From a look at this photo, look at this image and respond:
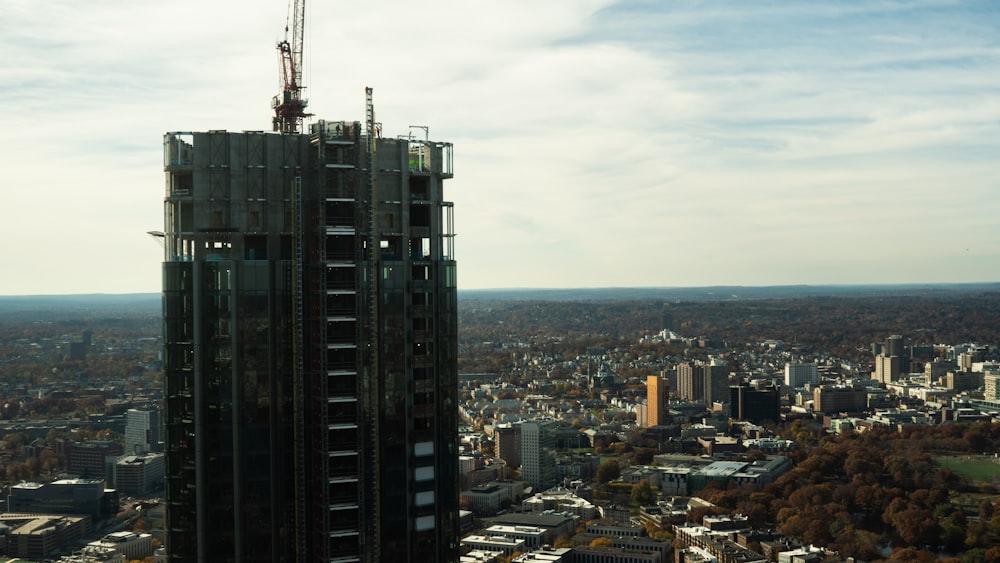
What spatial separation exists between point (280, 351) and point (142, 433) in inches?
6719

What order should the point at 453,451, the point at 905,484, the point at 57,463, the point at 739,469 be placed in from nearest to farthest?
the point at 453,451, the point at 905,484, the point at 739,469, the point at 57,463

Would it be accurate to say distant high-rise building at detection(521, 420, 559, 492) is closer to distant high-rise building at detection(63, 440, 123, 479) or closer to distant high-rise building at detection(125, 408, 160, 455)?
→ distant high-rise building at detection(125, 408, 160, 455)

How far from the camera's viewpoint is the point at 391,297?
34250 mm

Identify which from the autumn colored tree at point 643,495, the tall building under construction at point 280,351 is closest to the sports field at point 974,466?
the autumn colored tree at point 643,495

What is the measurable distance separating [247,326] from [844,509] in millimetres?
116376

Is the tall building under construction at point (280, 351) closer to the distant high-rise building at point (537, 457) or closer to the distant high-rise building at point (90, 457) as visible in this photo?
the distant high-rise building at point (537, 457)

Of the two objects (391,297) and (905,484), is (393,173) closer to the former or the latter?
(391,297)

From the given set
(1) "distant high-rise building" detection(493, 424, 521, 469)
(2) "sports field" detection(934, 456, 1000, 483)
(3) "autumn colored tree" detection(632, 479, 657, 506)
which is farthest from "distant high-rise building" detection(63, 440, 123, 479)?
(2) "sports field" detection(934, 456, 1000, 483)

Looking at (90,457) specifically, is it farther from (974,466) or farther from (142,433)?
(974,466)

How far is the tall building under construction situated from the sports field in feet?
489

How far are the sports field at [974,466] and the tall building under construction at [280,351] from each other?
489 feet

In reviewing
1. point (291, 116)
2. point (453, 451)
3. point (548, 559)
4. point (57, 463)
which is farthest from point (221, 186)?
point (57, 463)

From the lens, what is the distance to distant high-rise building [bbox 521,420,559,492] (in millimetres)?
175000

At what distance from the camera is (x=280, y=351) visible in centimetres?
3347
